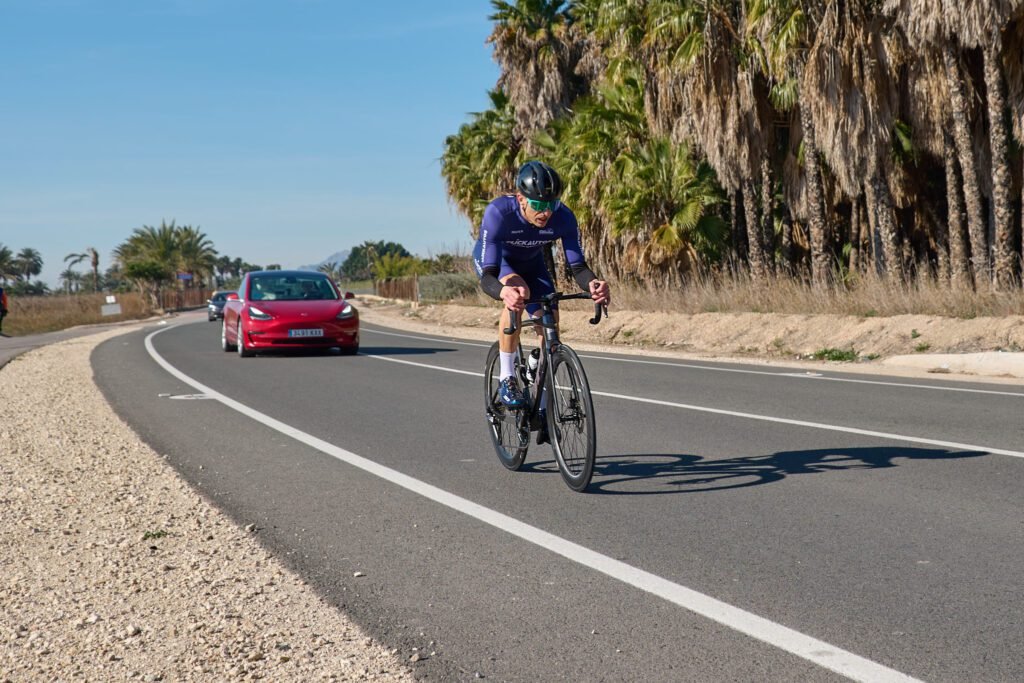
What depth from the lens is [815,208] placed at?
2577cm

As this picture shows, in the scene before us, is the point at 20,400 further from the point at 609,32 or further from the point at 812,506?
the point at 609,32

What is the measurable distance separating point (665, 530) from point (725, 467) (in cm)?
192

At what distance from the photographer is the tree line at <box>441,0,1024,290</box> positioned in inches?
860

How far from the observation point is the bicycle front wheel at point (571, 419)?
21.0 feet

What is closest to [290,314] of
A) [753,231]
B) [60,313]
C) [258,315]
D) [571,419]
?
[258,315]

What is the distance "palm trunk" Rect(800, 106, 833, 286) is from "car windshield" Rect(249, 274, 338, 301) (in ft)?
36.5

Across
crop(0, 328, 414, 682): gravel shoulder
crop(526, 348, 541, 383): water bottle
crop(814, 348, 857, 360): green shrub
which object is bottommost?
crop(814, 348, 857, 360): green shrub

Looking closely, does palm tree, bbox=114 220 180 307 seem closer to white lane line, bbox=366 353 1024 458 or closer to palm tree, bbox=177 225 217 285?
palm tree, bbox=177 225 217 285

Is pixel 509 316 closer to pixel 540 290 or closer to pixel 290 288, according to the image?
pixel 540 290

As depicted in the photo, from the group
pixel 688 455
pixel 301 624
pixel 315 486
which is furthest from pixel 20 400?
pixel 301 624

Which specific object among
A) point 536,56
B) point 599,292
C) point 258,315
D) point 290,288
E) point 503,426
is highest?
point 536,56

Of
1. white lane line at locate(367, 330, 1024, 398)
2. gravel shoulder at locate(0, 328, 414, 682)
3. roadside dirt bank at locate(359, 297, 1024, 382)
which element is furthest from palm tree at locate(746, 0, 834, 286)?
gravel shoulder at locate(0, 328, 414, 682)

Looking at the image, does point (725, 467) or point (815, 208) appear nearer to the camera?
point (725, 467)

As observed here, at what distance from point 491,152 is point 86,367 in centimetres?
2867
